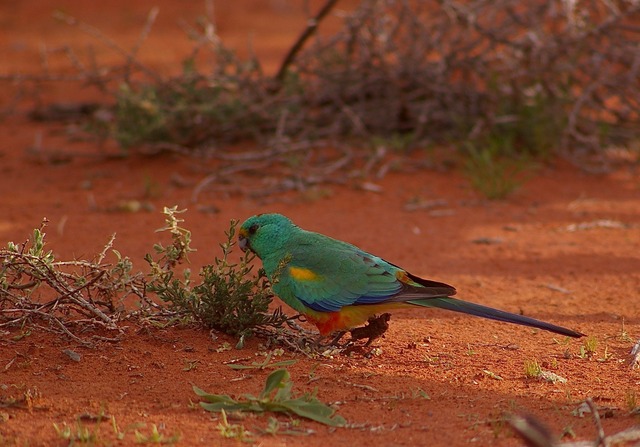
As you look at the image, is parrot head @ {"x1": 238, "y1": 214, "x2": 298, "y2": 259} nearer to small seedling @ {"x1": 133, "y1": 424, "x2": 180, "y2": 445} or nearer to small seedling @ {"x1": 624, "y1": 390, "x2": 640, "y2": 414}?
small seedling @ {"x1": 133, "y1": 424, "x2": 180, "y2": 445}

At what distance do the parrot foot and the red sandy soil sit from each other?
11 centimetres

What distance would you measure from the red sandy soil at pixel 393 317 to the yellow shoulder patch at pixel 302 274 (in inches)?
14.7

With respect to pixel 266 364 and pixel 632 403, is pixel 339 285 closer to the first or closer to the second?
pixel 266 364

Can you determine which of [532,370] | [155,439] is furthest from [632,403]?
[155,439]

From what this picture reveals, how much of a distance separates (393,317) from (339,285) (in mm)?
976

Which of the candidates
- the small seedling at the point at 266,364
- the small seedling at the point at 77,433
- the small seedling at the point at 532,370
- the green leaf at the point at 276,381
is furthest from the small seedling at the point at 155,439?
the small seedling at the point at 532,370

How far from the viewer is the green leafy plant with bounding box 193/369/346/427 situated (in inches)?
134

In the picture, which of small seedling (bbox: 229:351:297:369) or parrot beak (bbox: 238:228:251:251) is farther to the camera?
parrot beak (bbox: 238:228:251:251)

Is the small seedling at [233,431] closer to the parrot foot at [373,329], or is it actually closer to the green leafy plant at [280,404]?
the green leafy plant at [280,404]

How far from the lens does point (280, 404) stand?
3.41 m

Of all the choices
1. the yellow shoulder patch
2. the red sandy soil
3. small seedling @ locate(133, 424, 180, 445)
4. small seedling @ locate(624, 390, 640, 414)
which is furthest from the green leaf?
small seedling @ locate(624, 390, 640, 414)

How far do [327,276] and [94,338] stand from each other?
3.77 feet

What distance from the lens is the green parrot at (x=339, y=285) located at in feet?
13.3

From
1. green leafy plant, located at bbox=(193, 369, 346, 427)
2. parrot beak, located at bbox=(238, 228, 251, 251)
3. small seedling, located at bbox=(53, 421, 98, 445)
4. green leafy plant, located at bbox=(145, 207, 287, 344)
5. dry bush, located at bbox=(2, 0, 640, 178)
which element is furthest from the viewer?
dry bush, located at bbox=(2, 0, 640, 178)
